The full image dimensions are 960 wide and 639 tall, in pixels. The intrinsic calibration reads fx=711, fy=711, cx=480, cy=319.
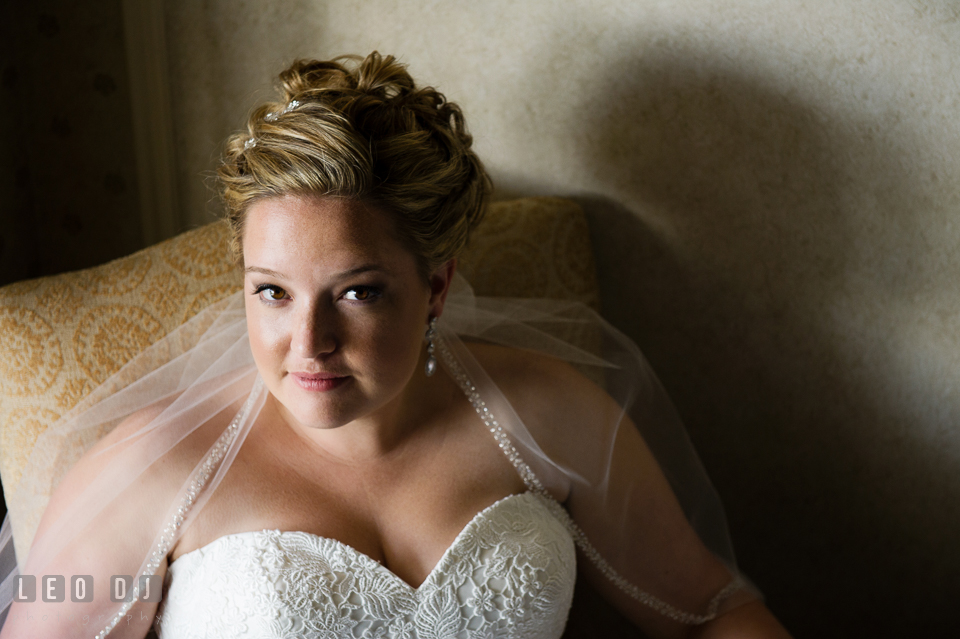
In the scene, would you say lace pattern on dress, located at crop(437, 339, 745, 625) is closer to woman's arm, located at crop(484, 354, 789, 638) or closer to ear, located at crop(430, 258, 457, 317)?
woman's arm, located at crop(484, 354, 789, 638)

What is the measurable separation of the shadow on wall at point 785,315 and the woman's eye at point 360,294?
0.73 metres

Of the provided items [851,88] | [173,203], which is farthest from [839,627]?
[173,203]

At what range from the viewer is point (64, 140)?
1607 millimetres

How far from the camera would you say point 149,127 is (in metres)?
1.60

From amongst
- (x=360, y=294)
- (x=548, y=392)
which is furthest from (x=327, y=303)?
(x=548, y=392)

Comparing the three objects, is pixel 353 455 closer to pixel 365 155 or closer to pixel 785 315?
pixel 365 155

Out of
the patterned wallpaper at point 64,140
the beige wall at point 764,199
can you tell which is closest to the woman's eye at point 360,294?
the beige wall at point 764,199

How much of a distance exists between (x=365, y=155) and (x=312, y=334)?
0.26 meters

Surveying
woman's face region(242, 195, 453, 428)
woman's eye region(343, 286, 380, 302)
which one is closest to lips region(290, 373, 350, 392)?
woman's face region(242, 195, 453, 428)

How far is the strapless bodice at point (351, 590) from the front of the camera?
3.31ft

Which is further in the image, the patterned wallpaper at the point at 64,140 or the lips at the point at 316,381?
the patterned wallpaper at the point at 64,140

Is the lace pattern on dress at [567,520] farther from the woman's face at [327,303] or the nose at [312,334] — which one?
the nose at [312,334]

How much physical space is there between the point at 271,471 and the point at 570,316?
25.2 inches

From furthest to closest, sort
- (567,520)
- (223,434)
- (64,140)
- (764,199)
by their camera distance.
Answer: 1. (64,140)
2. (764,199)
3. (567,520)
4. (223,434)
